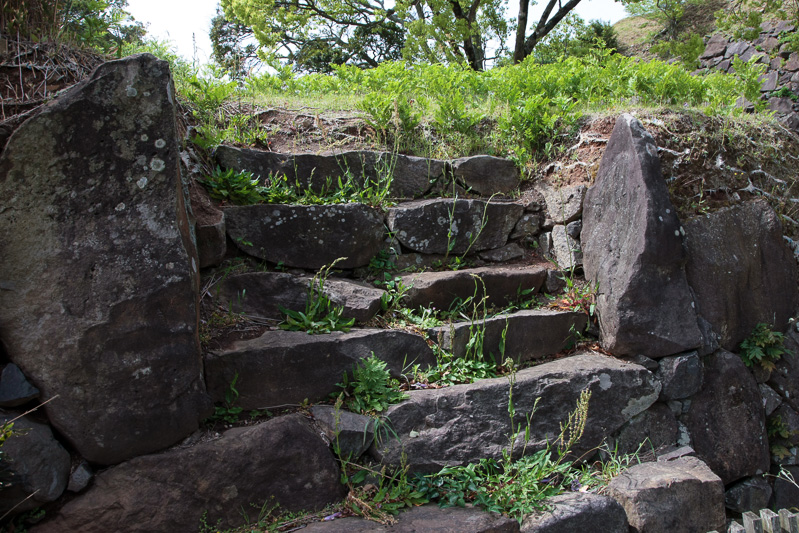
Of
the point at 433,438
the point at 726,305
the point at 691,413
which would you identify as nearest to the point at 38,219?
the point at 433,438

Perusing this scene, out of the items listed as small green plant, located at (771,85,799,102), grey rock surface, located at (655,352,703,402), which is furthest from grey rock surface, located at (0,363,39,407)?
small green plant, located at (771,85,799,102)

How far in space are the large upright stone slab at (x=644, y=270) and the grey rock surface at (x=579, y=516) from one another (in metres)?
1.26

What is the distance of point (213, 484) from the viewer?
280 centimetres

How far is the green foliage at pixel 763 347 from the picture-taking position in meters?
4.34

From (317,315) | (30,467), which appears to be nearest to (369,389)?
(317,315)

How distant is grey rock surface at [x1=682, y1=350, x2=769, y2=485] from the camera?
157 inches

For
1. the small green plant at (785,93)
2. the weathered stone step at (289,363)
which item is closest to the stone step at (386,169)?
the weathered stone step at (289,363)

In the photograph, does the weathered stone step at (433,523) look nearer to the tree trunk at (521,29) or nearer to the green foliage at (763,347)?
the green foliage at (763,347)

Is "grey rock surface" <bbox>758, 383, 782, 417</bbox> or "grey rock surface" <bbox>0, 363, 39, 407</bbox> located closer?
"grey rock surface" <bbox>0, 363, 39, 407</bbox>

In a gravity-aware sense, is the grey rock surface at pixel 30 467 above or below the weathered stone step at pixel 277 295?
below

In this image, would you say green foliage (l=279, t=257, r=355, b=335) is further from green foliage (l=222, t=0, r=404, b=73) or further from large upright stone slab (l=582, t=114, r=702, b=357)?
green foliage (l=222, t=0, r=404, b=73)

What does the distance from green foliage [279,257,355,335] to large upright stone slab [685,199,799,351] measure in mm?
2786

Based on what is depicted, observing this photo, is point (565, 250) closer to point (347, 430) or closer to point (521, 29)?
point (347, 430)

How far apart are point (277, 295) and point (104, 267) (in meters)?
1.19
